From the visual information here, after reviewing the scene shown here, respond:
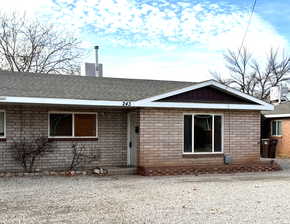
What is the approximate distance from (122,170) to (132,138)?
58.5 inches

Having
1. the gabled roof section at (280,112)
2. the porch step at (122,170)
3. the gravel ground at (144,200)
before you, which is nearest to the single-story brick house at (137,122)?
the porch step at (122,170)

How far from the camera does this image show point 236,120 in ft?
47.8

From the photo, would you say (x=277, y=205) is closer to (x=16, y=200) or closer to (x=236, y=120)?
(x=16, y=200)

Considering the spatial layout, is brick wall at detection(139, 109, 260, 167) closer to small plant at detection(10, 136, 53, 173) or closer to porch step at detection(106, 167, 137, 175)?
porch step at detection(106, 167, 137, 175)

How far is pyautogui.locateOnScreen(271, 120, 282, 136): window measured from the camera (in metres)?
22.3

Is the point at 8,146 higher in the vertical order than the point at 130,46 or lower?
lower

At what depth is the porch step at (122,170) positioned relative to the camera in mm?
13172

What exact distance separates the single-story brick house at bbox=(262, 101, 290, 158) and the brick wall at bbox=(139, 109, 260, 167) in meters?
7.38

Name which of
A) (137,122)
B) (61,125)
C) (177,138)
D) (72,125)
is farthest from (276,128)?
(61,125)

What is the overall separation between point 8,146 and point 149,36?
12.0 metres

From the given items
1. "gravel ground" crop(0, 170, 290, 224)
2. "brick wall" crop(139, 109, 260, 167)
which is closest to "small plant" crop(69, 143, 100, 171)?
"gravel ground" crop(0, 170, 290, 224)

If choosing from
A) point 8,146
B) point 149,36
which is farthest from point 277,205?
point 149,36

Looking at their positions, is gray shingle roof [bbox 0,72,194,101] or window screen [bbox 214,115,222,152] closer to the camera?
gray shingle roof [bbox 0,72,194,101]

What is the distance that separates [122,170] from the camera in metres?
13.3
